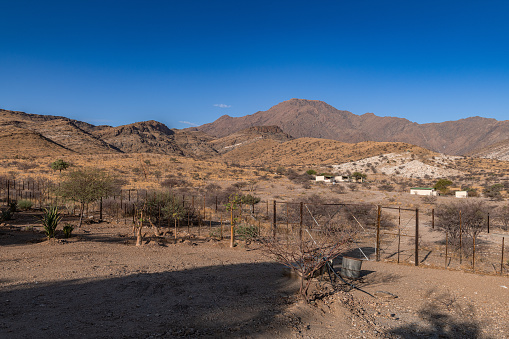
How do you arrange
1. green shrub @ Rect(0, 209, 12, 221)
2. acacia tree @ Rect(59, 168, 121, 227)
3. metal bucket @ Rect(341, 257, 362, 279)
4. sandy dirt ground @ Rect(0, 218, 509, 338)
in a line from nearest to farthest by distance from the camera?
sandy dirt ground @ Rect(0, 218, 509, 338) → metal bucket @ Rect(341, 257, 362, 279) → acacia tree @ Rect(59, 168, 121, 227) → green shrub @ Rect(0, 209, 12, 221)

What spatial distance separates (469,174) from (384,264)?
61.5 meters

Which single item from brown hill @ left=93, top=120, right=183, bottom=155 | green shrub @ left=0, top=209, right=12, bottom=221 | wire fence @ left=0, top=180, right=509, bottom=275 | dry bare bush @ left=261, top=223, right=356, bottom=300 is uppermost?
brown hill @ left=93, top=120, right=183, bottom=155

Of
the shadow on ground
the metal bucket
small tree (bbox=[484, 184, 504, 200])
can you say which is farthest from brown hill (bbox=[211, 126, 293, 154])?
the shadow on ground

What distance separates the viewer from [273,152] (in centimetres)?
11631

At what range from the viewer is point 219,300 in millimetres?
7961

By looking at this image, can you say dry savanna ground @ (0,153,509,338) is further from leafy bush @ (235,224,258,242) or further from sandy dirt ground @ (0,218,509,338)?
leafy bush @ (235,224,258,242)

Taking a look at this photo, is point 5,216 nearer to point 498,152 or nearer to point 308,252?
point 308,252

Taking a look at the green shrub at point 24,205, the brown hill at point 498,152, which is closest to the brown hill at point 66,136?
the green shrub at point 24,205

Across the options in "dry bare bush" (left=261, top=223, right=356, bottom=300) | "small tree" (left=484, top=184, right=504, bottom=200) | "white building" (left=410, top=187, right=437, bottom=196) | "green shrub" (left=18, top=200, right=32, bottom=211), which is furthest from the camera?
"white building" (left=410, top=187, right=437, bottom=196)

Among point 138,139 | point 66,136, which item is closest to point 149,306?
point 66,136

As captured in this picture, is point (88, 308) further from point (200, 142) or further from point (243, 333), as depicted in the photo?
point (200, 142)

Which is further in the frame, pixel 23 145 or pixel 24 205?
pixel 23 145

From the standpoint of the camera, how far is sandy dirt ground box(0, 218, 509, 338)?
6406mm

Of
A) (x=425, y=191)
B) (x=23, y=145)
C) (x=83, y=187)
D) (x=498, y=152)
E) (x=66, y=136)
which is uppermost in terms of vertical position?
(x=66, y=136)
